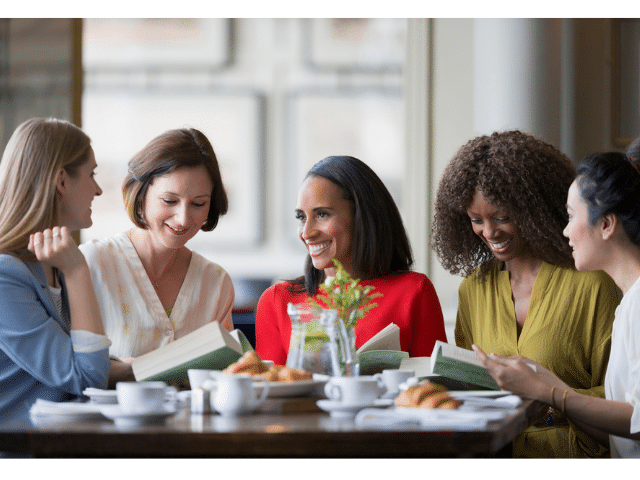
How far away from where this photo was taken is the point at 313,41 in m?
4.78

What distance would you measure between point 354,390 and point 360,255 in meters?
0.90

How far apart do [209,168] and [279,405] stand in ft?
3.53

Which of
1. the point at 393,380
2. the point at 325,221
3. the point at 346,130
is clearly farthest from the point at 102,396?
the point at 346,130

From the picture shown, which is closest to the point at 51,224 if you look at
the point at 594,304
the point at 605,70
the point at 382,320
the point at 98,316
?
the point at 98,316

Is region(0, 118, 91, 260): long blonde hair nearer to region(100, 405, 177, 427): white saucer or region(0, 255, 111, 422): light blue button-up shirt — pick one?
region(0, 255, 111, 422): light blue button-up shirt

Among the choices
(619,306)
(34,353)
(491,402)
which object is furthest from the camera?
(619,306)

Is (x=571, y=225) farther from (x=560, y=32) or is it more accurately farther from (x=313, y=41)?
(x=313, y=41)

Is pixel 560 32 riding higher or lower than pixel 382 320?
higher

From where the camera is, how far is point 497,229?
2.12m

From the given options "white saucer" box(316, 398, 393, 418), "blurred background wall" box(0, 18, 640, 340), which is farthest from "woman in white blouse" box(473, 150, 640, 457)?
"blurred background wall" box(0, 18, 640, 340)

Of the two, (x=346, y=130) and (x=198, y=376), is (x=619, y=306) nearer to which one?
(x=198, y=376)

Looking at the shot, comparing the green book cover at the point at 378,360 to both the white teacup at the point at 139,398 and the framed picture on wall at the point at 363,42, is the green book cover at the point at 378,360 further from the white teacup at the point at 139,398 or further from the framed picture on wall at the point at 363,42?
the framed picture on wall at the point at 363,42

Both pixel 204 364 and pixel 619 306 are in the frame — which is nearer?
pixel 204 364

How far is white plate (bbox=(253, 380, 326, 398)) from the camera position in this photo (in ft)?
4.66
